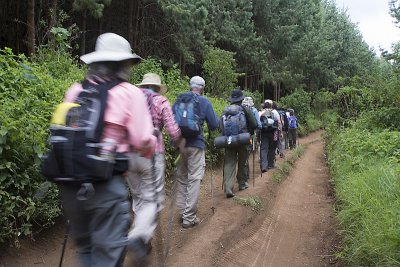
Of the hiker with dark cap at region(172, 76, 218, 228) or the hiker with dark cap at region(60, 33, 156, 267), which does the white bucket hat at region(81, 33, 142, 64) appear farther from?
the hiker with dark cap at region(172, 76, 218, 228)

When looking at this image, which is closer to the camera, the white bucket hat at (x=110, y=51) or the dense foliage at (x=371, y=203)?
the white bucket hat at (x=110, y=51)

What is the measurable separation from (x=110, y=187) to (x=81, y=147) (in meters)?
0.35

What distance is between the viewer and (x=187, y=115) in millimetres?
5977

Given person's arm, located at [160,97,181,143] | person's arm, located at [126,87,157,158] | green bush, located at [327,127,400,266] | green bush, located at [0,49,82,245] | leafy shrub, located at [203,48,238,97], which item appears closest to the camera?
person's arm, located at [126,87,157,158]

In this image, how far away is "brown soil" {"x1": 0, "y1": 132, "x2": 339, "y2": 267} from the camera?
16.4 ft

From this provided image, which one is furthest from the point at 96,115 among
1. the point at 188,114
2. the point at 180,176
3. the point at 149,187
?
the point at 180,176

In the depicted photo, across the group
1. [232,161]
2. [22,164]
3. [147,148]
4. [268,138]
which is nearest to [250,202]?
[232,161]

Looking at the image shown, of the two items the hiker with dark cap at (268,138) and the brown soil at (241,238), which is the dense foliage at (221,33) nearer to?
the hiker with dark cap at (268,138)

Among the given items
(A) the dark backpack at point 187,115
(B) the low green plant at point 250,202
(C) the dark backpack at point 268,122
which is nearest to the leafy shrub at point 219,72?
(C) the dark backpack at point 268,122

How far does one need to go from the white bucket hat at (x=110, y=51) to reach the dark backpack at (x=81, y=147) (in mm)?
308

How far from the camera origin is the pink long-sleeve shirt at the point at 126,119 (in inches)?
108

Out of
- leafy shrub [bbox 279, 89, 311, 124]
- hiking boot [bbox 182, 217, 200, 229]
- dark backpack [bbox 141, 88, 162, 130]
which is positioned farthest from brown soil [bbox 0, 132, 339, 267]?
leafy shrub [bbox 279, 89, 311, 124]

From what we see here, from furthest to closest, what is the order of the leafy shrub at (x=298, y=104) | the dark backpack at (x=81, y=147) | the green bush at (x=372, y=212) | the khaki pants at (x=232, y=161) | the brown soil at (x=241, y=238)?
the leafy shrub at (x=298, y=104) < the khaki pants at (x=232, y=161) < the brown soil at (x=241, y=238) < the green bush at (x=372, y=212) < the dark backpack at (x=81, y=147)

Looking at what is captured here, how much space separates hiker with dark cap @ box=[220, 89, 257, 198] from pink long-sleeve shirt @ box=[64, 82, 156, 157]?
4.98 m
